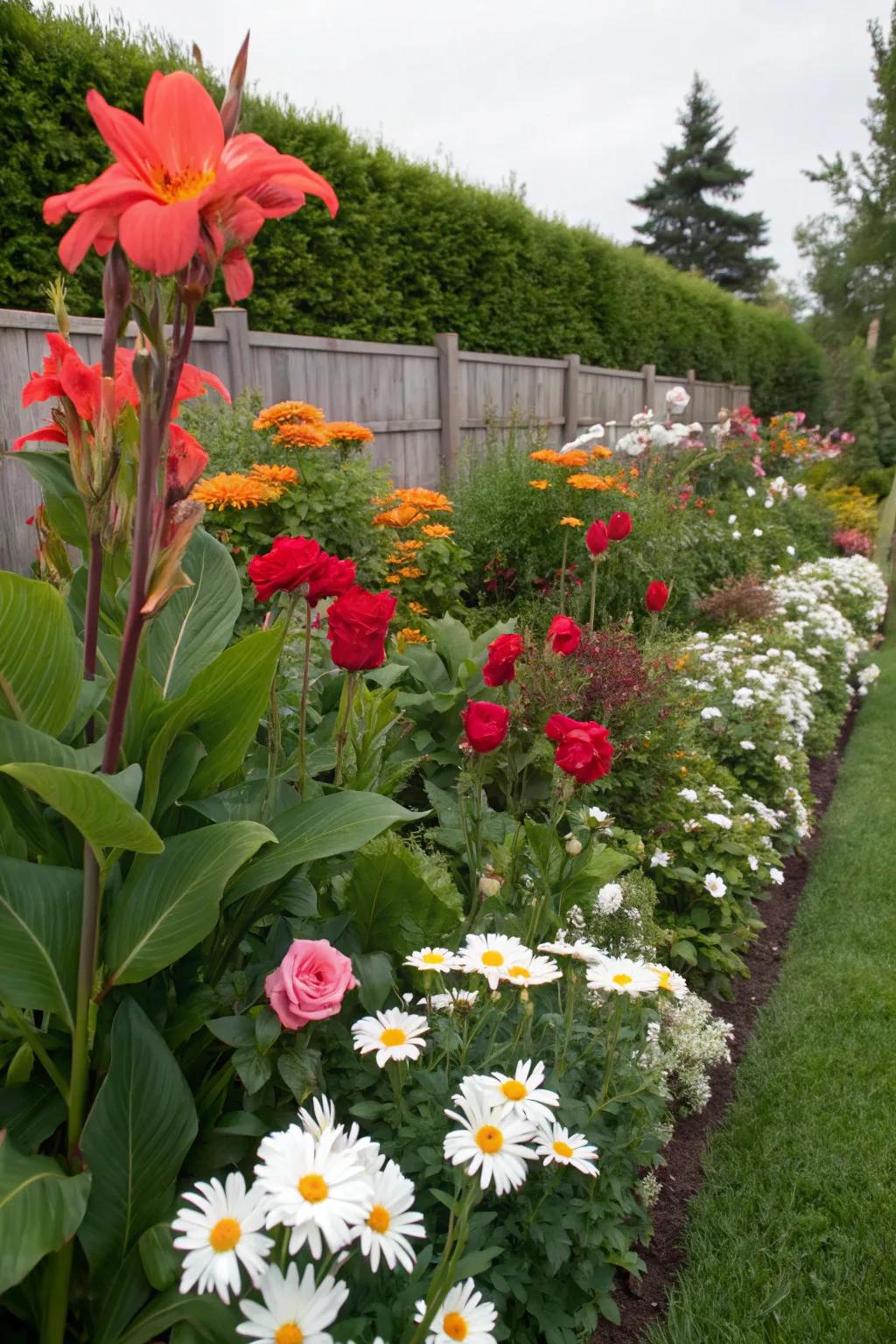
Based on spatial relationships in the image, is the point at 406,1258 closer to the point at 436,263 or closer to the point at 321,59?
the point at 436,263

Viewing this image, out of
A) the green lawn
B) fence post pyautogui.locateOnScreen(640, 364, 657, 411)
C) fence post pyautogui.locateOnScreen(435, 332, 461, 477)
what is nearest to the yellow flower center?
the green lawn

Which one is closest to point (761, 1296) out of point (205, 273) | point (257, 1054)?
point (257, 1054)

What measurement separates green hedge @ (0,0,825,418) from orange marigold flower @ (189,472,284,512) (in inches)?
71.5

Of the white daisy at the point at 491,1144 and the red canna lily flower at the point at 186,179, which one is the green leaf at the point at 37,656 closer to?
the red canna lily flower at the point at 186,179

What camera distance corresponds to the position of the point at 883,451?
721 inches

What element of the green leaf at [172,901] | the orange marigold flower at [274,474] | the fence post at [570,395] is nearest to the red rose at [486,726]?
the green leaf at [172,901]

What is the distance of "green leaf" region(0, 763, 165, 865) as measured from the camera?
980 mm

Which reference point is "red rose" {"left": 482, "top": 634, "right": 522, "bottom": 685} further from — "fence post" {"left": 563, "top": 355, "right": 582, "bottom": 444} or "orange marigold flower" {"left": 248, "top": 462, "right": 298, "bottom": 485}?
"fence post" {"left": 563, "top": 355, "right": 582, "bottom": 444}

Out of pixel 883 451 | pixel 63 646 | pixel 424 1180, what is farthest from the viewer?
pixel 883 451

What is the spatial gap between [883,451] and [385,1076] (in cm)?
1965

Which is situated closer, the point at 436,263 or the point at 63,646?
the point at 63,646

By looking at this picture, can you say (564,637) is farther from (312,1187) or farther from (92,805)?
(312,1187)

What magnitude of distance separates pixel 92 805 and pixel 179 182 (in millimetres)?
650

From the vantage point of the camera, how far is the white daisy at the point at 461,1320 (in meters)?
0.98
